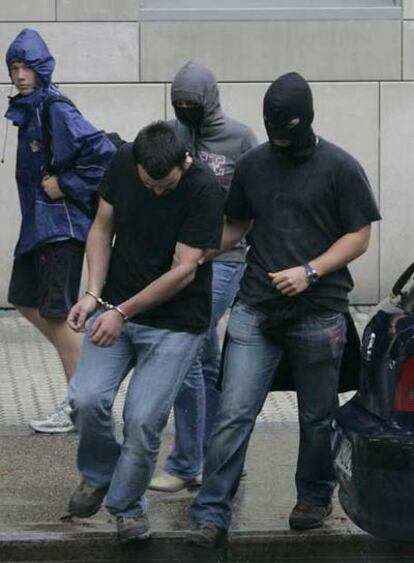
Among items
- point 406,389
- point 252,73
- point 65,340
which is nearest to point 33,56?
point 65,340

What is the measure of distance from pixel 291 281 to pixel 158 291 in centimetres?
51

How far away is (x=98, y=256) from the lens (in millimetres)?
6008

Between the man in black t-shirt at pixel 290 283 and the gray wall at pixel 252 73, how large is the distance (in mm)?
4797

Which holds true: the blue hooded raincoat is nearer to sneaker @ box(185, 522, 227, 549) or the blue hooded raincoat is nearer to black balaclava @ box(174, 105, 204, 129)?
black balaclava @ box(174, 105, 204, 129)

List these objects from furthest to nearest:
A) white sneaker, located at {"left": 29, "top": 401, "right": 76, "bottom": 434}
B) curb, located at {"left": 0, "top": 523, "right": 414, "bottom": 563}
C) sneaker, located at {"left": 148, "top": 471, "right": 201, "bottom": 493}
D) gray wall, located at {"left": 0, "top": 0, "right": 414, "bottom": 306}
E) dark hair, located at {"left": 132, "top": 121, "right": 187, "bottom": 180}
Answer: gray wall, located at {"left": 0, "top": 0, "right": 414, "bottom": 306}
white sneaker, located at {"left": 29, "top": 401, "right": 76, "bottom": 434}
sneaker, located at {"left": 148, "top": 471, "right": 201, "bottom": 493}
curb, located at {"left": 0, "top": 523, "right": 414, "bottom": 563}
dark hair, located at {"left": 132, "top": 121, "right": 187, "bottom": 180}

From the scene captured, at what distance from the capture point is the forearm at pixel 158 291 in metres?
5.79

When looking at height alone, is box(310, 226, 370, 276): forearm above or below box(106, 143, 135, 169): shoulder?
below

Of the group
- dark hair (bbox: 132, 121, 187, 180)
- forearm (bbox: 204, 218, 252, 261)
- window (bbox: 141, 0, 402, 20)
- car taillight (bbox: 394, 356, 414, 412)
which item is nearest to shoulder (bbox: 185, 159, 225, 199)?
dark hair (bbox: 132, 121, 187, 180)

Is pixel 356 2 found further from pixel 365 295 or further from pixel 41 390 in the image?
pixel 41 390

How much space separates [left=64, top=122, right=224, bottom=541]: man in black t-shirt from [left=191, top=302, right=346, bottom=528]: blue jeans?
0.19 m

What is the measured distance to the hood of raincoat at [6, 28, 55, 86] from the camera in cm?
729

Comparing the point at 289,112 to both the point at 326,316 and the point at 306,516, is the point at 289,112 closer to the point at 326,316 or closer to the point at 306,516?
the point at 326,316

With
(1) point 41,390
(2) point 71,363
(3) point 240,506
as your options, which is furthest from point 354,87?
(3) point 240,506

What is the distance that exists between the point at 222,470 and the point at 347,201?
3.88ft
